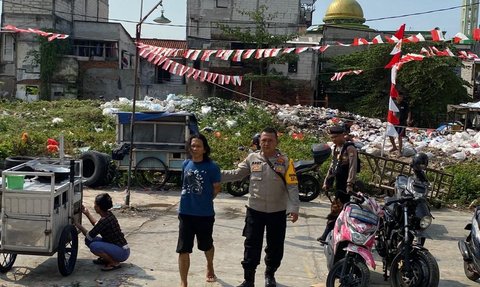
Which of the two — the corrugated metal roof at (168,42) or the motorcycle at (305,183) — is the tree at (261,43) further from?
the motorcycle at (305,183)

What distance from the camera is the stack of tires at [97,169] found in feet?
36.5

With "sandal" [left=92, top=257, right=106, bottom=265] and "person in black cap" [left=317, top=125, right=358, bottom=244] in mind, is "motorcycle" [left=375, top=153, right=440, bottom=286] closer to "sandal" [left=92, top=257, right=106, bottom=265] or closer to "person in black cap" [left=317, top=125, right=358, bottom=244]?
"person in black cap" [left=317, top=125, right=358, bottom=244]

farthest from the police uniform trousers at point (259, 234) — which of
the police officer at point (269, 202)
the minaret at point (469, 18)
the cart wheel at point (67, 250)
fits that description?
the minaret at point (469, 18)

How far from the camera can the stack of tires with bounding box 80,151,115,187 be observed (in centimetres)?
1112

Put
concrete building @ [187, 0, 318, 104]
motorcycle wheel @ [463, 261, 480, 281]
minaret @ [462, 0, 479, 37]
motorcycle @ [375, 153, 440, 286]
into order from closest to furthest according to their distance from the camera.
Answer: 1. motorcycle @ [375, 153, 440, 286]
2. motorcycle wheel @ [463, 261, 480, 281]
3. concrete building @ [187, 0, 318, 104]
4. minaret @ [462, 0, 479, 37]

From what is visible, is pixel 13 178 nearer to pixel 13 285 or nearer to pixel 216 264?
pixel 13 285

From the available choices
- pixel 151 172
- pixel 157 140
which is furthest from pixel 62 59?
pixel 157 140

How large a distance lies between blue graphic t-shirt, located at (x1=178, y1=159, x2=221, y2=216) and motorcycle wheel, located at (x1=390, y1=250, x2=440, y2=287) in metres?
1.86

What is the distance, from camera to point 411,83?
28.7 metres

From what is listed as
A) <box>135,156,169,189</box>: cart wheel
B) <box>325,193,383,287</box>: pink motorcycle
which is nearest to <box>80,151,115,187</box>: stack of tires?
<box>135,156,169,189</box>: cart wheel

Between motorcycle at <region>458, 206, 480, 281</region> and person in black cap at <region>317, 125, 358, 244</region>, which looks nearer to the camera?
motorcycle at <region>458, 206, 480, 281</region>

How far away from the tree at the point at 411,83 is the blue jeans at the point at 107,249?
24212 mm

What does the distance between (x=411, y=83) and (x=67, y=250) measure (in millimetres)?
25754

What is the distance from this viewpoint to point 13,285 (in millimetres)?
5328
